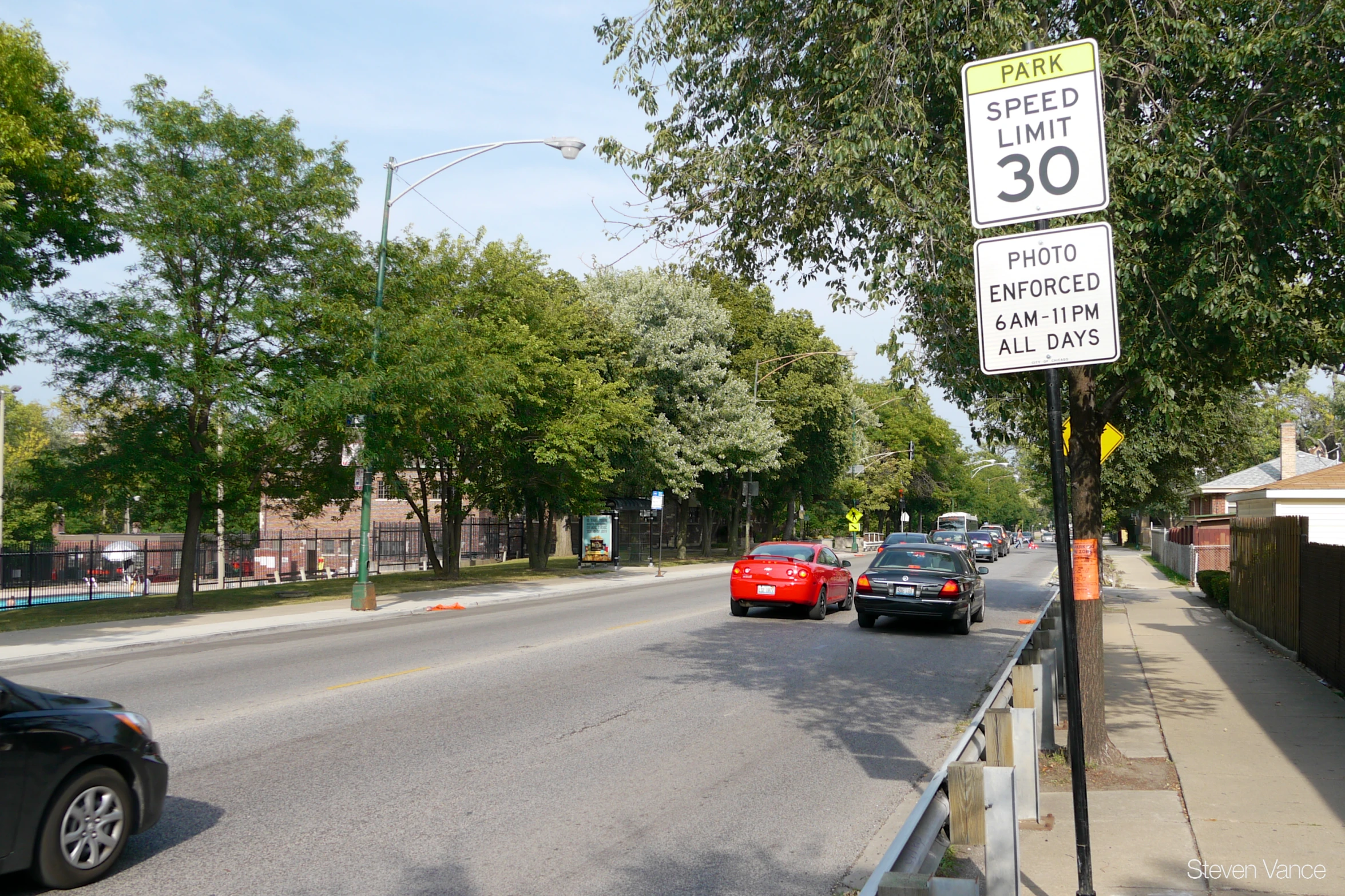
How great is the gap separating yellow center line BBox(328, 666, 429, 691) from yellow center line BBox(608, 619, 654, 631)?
5297 millimetres

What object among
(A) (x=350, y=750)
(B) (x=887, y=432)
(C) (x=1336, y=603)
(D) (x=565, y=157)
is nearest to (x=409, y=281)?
(D) (x=565, y=157)

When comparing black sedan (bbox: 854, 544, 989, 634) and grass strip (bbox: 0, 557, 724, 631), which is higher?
black sedan (bbox: 854, 544, 989, 634)

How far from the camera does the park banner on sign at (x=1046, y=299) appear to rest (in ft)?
14.7

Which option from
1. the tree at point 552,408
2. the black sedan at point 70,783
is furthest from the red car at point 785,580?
the black sedan at point 70,783

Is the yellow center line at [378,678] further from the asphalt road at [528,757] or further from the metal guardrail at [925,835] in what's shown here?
the metal guardrail at [925,835]

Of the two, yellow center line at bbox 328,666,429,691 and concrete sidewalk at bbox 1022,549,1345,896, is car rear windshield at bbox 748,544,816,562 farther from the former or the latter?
yellow center line at bbox 328,666,429,691

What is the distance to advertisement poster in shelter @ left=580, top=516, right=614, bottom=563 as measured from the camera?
1558 inches

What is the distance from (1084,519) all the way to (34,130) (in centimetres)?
2012

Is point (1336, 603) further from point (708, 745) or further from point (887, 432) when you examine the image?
point (887, 432)

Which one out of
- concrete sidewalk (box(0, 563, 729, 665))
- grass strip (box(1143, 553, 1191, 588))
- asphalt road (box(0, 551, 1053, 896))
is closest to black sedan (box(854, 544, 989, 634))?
asphalt road (box(0, 551, 1053, 896))

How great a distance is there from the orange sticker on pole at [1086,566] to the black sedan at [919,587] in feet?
32.8

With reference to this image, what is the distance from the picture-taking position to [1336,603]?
11.7m

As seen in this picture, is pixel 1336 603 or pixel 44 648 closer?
pixel 1336 603

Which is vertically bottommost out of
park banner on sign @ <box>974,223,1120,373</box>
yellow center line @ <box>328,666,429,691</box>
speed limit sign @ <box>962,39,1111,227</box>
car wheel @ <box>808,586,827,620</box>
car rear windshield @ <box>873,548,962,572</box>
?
yellow center line @ <box>328,666,429,691</box>
